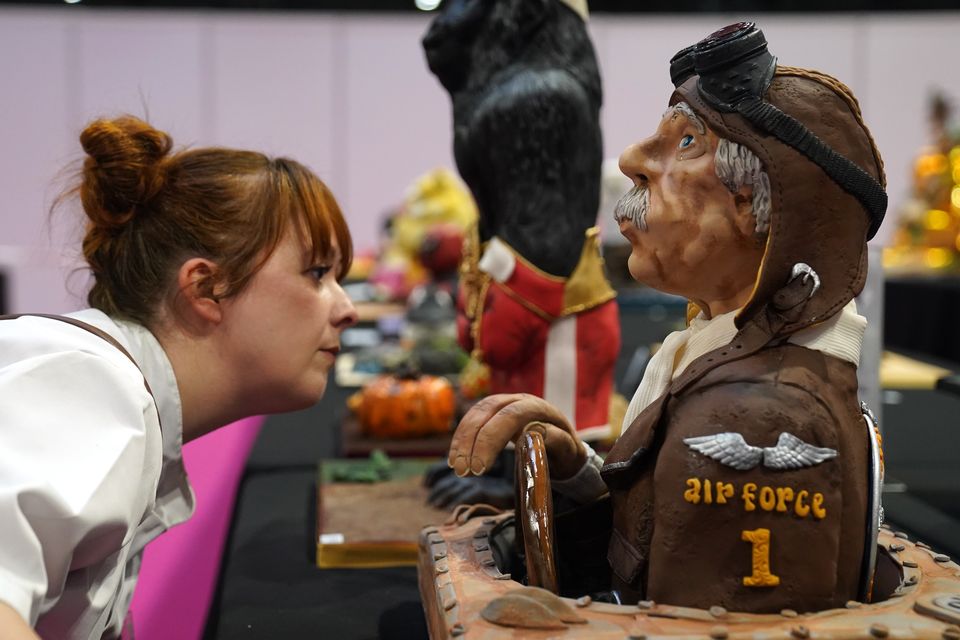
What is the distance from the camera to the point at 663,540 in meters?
1.02

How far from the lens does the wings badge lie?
38.4 inches

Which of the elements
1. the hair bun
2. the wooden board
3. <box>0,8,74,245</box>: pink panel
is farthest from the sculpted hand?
<box>0,8,74,245</box>: pink panel

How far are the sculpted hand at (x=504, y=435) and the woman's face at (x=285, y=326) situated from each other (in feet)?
1.08

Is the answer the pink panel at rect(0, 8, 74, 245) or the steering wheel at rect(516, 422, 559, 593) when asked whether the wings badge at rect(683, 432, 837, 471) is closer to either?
the steering wheel at rect(516, 422, 559, 593)

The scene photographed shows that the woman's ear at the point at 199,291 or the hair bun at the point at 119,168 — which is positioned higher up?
the hair bun at the point at 119,168

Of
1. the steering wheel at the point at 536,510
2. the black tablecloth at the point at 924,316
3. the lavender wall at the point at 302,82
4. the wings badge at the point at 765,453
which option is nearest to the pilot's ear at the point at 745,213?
the wings badge at the point at 765,453

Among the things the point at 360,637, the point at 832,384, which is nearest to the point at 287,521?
the point at 360,637

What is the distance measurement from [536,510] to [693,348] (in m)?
0.26

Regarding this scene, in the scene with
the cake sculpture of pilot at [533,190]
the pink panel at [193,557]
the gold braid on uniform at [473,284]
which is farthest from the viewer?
the gold braid on uniform at [473,284]

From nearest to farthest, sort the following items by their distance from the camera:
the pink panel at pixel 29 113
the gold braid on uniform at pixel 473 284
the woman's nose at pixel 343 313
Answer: the woman's nose at pixel 343 313
the gold braid on uniform at pixel 473 284
the pink panel at pixel 29 113

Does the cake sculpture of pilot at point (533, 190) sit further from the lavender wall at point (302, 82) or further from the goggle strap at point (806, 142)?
the lavender wall at point (302, 82)

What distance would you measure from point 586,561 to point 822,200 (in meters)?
0.54

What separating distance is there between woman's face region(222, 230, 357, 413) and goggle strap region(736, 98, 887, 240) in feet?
2.16

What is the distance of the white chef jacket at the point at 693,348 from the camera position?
1.06m
